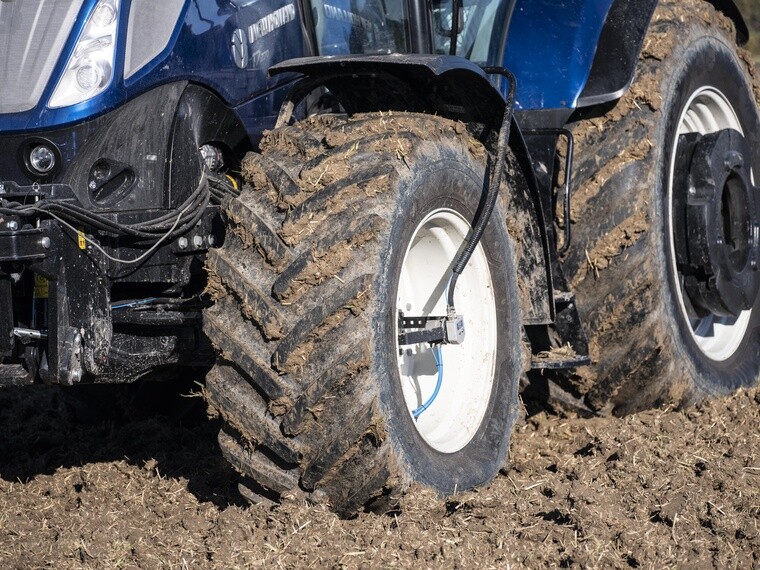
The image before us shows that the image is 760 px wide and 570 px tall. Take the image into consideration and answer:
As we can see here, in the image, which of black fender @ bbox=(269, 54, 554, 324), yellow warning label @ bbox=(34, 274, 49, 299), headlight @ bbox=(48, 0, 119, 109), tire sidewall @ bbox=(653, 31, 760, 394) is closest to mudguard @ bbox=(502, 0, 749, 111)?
tire sidewall @ bbox=(653, 31, 760, 394)

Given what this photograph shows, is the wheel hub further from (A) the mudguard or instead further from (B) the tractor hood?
(B) the tractor hood

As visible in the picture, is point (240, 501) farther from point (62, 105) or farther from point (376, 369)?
point (62, 105)

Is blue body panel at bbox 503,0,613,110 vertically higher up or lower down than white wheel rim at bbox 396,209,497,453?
higher up

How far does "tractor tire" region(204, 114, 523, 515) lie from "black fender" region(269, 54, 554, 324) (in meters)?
0.17

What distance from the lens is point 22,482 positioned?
4.27 metres

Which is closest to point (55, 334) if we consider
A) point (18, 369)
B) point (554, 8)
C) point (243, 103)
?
point (18, 369)

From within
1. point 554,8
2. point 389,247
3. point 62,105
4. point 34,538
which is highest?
point 554,8

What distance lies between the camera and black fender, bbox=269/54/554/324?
3.40m

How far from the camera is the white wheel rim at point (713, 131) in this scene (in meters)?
5.07

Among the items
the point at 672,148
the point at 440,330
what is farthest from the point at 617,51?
the point at 440,330

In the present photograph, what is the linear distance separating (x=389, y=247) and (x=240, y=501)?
1127 mm

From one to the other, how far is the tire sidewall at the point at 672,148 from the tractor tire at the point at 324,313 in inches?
53.7

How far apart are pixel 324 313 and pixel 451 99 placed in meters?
1.09

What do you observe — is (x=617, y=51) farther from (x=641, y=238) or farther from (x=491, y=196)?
(x=491, y=196)
